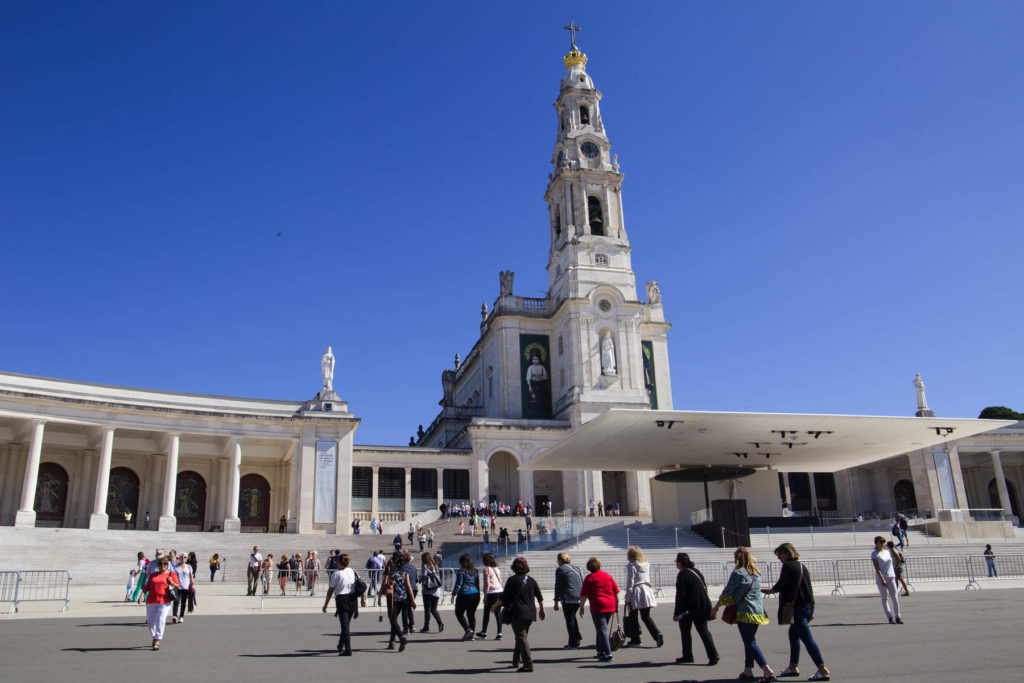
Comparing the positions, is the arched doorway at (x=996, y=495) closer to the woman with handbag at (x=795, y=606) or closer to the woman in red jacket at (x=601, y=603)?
the woman with handbag at (x=795, y=606)

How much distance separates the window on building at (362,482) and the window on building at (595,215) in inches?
887

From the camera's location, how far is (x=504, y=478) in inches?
2029

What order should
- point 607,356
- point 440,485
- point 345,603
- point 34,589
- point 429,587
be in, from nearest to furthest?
point 345,603 < point 429,587 < point 34,589 < point 440,485 < point 607,356

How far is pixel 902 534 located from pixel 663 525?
32.1ft

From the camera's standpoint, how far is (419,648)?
12.2 metres

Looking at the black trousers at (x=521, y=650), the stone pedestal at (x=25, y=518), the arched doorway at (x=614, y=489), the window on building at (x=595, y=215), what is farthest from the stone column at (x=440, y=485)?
the black trousers at (x=521, y=650)

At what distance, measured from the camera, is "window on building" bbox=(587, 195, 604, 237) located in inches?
2247

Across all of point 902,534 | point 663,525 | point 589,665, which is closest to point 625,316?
point 663,525

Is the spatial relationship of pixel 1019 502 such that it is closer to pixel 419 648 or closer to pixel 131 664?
pixel 419 648

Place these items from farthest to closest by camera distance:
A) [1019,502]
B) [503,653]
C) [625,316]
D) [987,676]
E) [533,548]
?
[1019,502] < [625,316] < [533,548] < [503,653] < [987,676]

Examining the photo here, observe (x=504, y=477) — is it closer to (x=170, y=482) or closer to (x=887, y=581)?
(x=170, y=482)

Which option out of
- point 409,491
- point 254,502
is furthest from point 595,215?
point 254,502

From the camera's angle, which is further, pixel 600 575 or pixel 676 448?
pixel 676 448

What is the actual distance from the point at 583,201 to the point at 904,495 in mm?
30524
